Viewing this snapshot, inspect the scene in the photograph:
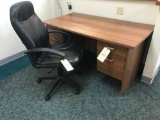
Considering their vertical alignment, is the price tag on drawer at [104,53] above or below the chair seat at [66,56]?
above

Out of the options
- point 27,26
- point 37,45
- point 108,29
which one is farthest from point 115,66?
point 27,26

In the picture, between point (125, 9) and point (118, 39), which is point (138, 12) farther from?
point (118, 39)

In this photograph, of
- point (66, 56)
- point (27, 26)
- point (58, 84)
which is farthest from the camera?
point (58, 84)

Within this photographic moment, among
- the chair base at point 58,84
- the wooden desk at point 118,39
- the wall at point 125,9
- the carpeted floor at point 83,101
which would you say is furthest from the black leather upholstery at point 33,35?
the wall at point 125,9

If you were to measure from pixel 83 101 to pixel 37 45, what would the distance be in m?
0.80

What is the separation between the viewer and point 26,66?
2234 mm

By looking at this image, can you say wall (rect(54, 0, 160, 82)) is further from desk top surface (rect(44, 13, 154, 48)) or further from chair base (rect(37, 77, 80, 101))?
chair base (rect(37, 77, 80, 101))

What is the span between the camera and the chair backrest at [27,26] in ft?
4.37

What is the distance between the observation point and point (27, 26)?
1.47m

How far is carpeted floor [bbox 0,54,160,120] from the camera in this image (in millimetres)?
1431

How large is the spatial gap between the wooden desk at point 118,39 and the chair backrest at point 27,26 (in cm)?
27

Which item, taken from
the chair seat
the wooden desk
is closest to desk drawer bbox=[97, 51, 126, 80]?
the wooden desk

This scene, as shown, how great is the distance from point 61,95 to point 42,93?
24 centimetres

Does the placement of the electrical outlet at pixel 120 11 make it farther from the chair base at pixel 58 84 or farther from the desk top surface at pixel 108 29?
the chair base at pixel 58 84
